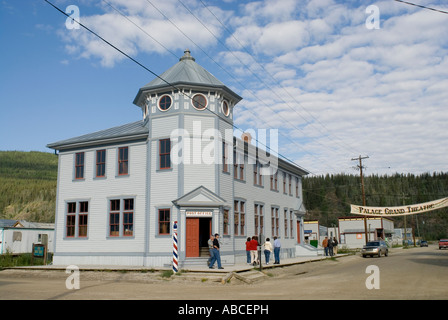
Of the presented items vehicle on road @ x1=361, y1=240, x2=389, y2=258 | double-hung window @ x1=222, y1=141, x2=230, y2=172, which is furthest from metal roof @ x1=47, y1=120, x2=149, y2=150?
vehicle on road @ x1=361, y1=240, x2=389, y2=258

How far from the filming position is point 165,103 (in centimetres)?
2666

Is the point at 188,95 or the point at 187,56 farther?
the point at 187,56

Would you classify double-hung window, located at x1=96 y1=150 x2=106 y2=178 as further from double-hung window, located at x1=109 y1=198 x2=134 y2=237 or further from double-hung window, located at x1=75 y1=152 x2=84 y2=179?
double-hung window, located at x1=109 y1=198 x2=134 y2=237

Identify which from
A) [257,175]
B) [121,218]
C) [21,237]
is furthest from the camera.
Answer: [21,237]

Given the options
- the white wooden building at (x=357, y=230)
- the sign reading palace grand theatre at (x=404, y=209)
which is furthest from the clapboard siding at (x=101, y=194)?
the white wooden building at (x=357, y=230)

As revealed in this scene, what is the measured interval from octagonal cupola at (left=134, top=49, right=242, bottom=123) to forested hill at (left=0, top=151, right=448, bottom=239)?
89.3 m

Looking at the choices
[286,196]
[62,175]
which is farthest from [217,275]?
[286,196]

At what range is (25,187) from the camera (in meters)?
139

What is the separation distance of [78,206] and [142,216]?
17.6 ft

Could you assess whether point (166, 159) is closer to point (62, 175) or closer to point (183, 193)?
point (183, 193)

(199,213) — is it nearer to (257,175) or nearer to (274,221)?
(257,175)

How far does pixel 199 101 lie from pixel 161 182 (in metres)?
5.45

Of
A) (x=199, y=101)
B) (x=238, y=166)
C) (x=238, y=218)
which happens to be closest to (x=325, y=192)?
(x=238, y=166)

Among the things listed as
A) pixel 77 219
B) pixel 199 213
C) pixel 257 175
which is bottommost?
pixel 77 219
